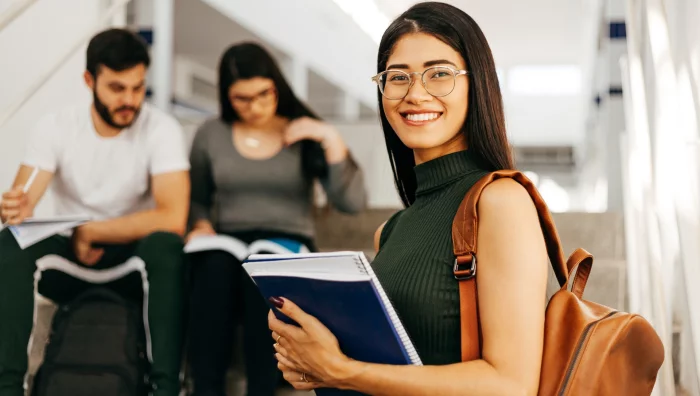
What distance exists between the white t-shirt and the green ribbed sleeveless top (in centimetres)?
150

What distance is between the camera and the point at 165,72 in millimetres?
3930

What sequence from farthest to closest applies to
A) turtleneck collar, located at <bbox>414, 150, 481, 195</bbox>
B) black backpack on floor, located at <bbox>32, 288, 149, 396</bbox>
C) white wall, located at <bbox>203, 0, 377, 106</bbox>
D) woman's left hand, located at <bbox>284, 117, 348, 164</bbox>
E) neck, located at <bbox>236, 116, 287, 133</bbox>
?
white wall, located at <bbox>203, 0, 377, 106</bbox> < neck, located at <bbox>236, 116, 287, 133</bbox> < woman's left hand, located at <bbox>284, 117, 348, 164</bbox> < black backpack on floor, located at <bbox>32, 288, 149, 396</bbox> < turtleneck collar, located at <bbox>414, 150, 481, 195</bbox>

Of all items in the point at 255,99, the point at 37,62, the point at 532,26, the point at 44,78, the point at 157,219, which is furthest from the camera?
the point at 532,26

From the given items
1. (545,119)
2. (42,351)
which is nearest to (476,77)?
(42,351)

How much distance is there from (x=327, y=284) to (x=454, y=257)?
0.59ft

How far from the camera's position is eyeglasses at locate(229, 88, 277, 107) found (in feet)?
8.50

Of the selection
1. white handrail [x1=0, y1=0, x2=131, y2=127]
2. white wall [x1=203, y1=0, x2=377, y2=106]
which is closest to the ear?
white handrail [x1=0, y1=0, x2=131, y2=127]

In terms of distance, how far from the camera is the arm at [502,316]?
2.93ft

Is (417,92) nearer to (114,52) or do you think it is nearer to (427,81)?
(427,81)

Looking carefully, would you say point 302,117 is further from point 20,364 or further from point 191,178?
point 20,364

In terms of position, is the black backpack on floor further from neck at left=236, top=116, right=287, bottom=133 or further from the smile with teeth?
the smile with teeth

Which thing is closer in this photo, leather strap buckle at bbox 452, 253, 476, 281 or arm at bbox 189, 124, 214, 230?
leather strap buckle at bbox 452, 253, 476, 281

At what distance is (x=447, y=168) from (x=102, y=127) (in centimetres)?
176

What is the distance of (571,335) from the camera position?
2.95 feet
